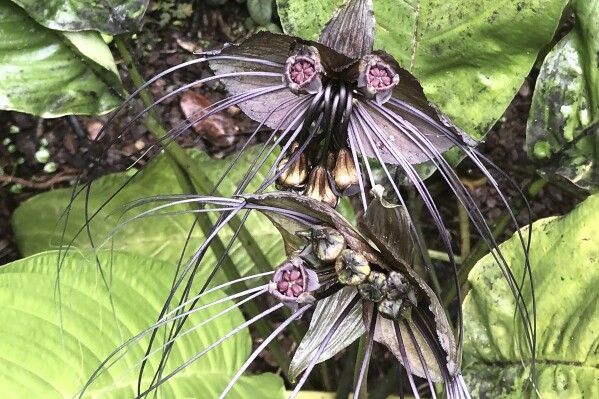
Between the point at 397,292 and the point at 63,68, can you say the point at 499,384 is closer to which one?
the point at 397,292

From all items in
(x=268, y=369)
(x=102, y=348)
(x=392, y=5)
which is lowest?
(x=268, y=369)

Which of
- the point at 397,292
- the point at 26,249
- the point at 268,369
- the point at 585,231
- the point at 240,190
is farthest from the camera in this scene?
the point at 268,369

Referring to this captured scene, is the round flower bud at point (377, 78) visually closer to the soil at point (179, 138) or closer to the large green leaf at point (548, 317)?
the large green leaf at point (548, 317)

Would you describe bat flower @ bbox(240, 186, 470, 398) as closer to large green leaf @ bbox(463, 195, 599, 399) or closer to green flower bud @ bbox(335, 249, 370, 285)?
green flower bud @ bbox(335, 249, 370, 285)

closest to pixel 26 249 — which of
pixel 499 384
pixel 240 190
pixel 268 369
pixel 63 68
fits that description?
pixel 63 68

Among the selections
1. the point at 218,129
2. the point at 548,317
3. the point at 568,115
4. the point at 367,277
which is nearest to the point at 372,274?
the point at 367,277

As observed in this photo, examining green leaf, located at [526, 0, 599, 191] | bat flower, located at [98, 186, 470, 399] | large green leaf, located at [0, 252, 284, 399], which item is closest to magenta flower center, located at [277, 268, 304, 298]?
bat flower, located at [98, 186, 470, 399]

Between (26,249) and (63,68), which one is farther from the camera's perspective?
(26,249)
